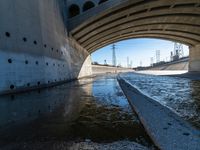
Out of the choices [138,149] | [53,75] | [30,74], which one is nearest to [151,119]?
[138,149]

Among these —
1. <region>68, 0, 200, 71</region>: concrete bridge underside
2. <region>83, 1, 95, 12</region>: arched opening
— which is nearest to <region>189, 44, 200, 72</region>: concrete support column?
<region>68, 0, 200, 71</region>: concrete bridge underside

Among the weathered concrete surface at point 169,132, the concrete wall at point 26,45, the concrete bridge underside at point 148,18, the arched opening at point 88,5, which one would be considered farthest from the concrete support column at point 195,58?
the weathered concrete surface at point 169,132

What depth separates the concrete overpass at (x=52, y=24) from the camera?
1198 cm

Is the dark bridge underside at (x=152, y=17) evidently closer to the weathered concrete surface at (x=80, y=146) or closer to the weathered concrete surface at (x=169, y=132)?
the weathered concrete surface at (x=169, y=132)

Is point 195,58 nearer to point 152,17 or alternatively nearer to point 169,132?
point 152,17

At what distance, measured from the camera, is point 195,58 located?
39.3 m

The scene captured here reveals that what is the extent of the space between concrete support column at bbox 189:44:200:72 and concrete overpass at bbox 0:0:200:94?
65 cm

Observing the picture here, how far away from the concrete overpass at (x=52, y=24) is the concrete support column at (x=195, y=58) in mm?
652

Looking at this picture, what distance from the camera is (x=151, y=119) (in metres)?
4.27

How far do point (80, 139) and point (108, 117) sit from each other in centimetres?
164

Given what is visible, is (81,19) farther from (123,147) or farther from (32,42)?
(123,147)

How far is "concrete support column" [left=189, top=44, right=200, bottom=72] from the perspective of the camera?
37.8m

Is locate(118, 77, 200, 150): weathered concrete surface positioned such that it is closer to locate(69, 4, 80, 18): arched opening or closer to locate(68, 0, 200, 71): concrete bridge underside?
locate(68, 0, 200, 71): concrete bridge underside

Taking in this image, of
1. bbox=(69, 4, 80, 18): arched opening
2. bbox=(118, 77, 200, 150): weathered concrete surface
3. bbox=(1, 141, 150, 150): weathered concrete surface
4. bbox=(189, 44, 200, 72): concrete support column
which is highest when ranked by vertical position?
bbox=(69, 4, 80, 18): arched opening
